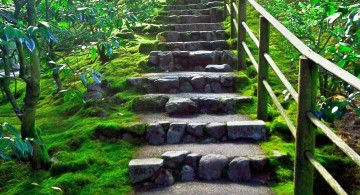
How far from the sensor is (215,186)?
328 centimetres

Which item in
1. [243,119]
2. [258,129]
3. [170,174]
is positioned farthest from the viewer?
[243,119]

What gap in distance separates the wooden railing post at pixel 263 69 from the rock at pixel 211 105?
20.8 inches

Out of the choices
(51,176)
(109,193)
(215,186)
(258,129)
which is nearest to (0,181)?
(51,176)

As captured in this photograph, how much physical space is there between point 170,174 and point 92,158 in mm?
753

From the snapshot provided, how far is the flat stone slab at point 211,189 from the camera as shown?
3143 millimetres

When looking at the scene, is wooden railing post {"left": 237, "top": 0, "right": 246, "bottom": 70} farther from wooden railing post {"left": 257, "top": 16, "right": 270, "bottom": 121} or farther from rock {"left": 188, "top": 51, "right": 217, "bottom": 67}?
wooden railing post {"left": 257, "top": 16, "right": 270, "bottom": 121}

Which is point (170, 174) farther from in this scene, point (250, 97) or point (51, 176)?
point (250, 97)

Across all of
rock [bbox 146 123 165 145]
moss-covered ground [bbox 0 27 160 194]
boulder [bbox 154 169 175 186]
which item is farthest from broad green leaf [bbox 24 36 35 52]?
rock [bbox 146 123 165 145]

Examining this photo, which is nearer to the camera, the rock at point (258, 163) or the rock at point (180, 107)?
the rock at point (258, 163)

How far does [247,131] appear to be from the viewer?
3.89m

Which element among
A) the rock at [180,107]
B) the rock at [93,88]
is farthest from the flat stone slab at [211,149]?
the rock at [93,88]

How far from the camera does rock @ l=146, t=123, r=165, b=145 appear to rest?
397 centimetres

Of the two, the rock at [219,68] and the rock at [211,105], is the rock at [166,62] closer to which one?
the rock at [219,68]

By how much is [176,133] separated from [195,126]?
20 cm
